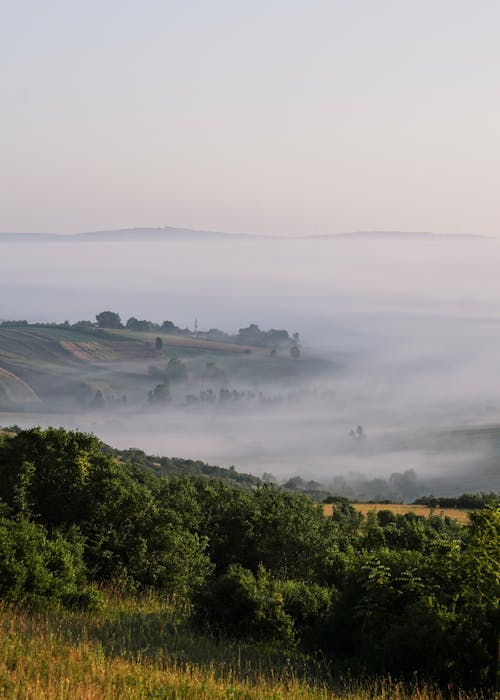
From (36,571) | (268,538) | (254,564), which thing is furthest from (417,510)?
(36,571)

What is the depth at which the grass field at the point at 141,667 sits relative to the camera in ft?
51.0

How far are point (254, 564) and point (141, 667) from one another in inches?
1052

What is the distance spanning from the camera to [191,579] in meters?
37.8

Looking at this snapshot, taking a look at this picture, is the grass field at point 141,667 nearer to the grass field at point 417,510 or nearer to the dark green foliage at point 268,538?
the dark green foliage at point 268,538

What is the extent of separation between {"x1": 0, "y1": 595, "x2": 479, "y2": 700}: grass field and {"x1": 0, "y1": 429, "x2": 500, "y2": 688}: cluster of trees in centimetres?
126

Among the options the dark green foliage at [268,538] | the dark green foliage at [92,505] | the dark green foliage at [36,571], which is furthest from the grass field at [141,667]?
the dark green foliage at [268,538]

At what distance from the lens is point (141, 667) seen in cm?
1777

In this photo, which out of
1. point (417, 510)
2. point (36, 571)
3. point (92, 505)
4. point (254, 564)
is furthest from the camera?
point (417, 510)

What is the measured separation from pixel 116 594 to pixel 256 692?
1802 centimetres

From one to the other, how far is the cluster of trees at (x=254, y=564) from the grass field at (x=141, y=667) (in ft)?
4.14

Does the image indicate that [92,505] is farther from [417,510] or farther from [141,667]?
[417,510]

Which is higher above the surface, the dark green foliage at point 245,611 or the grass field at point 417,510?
the dark green foliage at point 245,611

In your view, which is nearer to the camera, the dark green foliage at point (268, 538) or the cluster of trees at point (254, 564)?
the cluster of trees at point (254, 564)

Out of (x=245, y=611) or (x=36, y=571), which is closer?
(x=245, y=611)
